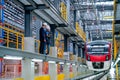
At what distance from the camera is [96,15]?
29594mm

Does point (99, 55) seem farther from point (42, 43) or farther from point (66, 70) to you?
point (42, 43)

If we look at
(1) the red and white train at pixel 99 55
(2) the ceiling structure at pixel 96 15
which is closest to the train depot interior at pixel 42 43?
(1) the red and white train at pixel 99 55

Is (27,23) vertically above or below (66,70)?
above

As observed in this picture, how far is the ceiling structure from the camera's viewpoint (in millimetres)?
26719

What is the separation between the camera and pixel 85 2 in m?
26.7

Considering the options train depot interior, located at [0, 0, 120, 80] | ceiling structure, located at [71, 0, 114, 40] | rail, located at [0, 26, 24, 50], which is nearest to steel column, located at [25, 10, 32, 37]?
train depot interior, located at [0, 0, 120, 80]

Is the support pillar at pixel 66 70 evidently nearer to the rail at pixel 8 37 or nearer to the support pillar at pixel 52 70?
the rail at pixel 8 37

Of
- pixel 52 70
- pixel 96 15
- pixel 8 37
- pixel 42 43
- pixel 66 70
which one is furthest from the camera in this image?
pixel 96 15

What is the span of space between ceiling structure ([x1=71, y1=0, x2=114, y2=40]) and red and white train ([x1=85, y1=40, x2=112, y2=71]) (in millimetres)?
4675

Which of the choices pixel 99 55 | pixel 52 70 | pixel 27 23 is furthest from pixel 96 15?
pixel 52 70

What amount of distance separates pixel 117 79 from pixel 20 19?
7.73 meters

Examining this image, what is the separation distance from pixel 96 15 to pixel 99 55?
10.5m

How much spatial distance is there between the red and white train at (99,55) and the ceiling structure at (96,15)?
4675mm

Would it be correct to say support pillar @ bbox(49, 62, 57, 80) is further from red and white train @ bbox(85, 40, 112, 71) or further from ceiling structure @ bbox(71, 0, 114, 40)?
ceiling structure @ bbox(71, 0, 114, 40)
